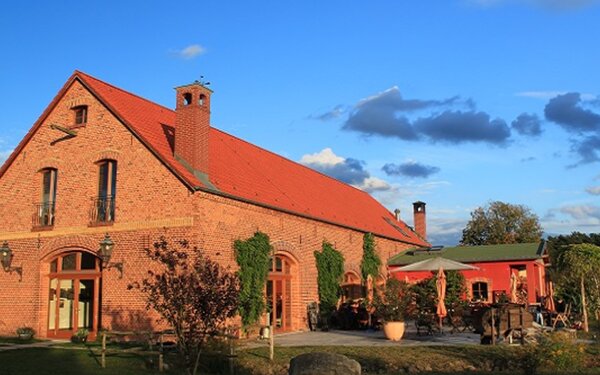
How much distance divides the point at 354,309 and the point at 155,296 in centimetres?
1434

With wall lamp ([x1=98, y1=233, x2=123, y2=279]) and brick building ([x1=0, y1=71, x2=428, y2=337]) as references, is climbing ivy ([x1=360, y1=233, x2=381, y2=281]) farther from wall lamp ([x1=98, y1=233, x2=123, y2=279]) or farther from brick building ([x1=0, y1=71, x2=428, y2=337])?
wall lamp ([x1=98, y1=233, x2=123, y2=279])

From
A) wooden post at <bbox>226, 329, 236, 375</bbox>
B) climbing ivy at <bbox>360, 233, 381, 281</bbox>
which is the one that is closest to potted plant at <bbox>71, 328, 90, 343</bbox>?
wooden post at <bbox>226, 329, 236, 375</bbox>

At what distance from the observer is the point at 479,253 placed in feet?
99.6

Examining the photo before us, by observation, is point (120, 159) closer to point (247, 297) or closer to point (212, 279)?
point (247, 297)

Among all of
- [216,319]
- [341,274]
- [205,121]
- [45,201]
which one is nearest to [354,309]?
[341,274]

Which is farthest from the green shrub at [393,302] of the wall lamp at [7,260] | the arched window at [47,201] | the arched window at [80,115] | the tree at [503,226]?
the tree at [503,226]

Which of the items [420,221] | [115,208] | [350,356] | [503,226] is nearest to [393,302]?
[350,356]

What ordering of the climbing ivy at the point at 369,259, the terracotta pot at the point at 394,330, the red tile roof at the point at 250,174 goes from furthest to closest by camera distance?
the climbing ivy at the point at 369,259
the red tile roof at the point at 250,174
the terracotta pot at the point at 394,330

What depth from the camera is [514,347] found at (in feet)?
49.2

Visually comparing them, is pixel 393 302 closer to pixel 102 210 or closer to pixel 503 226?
pixel 102 210

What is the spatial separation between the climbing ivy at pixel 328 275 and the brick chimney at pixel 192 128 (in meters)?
6.96

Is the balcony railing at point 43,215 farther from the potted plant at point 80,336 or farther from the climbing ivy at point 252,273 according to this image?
the climbing ivy at point 252,273

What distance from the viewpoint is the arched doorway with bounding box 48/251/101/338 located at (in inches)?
759

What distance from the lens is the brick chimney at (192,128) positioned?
19.2 meters
